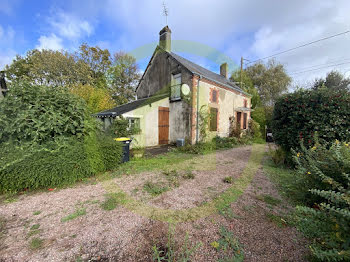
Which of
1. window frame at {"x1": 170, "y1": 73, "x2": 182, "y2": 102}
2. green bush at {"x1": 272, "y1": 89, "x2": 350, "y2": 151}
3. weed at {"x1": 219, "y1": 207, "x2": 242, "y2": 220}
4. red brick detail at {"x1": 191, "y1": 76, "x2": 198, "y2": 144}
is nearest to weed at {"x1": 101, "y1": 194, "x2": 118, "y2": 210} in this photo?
weed at {"x1": 219, "y1": 207, "x2": 242, "y2": 220}

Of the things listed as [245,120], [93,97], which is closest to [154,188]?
[245,120]

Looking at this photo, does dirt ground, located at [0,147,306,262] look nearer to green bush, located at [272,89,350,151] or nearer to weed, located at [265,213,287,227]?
weed, located at [265,213,287,227]

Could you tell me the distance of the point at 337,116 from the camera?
393 cm

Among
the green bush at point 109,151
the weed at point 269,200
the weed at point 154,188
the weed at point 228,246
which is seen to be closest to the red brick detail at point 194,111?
the green bush at point 109,151

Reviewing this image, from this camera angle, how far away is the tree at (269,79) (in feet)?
60.6

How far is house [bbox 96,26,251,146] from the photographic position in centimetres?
827

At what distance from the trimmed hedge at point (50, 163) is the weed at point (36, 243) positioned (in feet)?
5.51

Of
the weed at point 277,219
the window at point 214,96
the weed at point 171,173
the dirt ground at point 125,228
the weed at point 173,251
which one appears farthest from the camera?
the window at point 214,96

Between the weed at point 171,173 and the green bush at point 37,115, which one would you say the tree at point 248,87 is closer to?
the weed at point 171,173

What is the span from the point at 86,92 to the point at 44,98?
1180cm

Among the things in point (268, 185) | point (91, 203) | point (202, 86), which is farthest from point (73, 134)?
point (202, 86)

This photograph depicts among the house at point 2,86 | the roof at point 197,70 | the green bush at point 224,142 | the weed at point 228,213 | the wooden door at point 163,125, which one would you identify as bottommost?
the weed at point 228,213

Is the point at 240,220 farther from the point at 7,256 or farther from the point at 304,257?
the point at 7,256

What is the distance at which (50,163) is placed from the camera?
3.21 m
